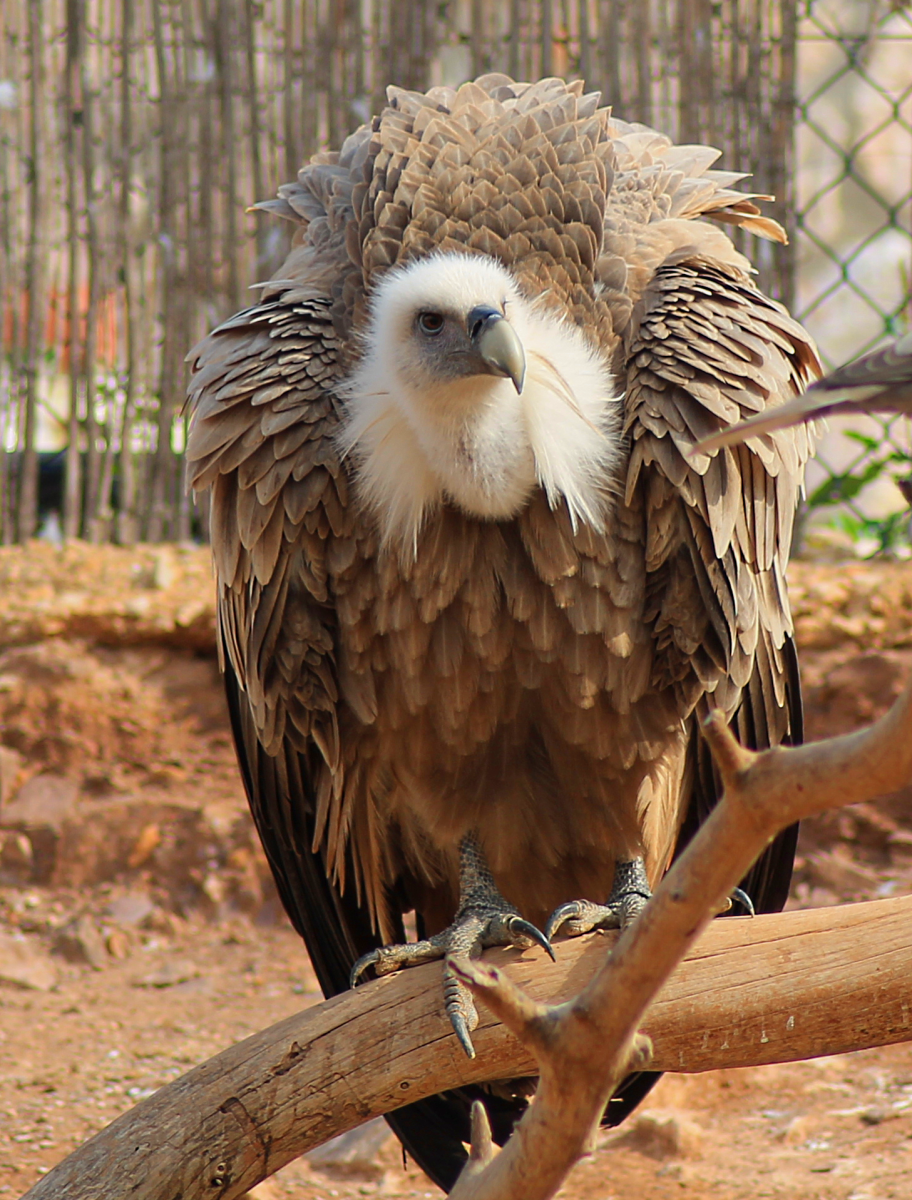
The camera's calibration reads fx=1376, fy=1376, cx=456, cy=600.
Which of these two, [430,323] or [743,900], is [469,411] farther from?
[743,900]

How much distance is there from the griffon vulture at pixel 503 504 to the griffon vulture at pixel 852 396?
43.9 inches

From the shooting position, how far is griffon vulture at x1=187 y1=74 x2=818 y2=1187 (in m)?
2.62

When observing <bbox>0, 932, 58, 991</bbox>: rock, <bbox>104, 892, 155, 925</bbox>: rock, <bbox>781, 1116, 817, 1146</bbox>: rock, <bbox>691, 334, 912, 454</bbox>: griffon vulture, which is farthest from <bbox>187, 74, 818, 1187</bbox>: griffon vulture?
<bbox>104, 892, 155, 925</bbox>: rock

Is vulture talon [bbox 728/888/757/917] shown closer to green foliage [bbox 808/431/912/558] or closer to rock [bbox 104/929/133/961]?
rock [bbox 104/929/133/961]

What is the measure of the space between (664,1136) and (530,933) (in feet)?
4.18

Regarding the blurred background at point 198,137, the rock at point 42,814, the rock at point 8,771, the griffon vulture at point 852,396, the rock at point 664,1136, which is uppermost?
the blurred background at point 198,137

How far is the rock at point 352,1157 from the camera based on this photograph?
357 cm

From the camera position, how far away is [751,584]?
2711mm

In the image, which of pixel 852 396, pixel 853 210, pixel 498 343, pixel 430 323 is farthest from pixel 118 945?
pixel 853 210

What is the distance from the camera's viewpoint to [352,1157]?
11.8 feet

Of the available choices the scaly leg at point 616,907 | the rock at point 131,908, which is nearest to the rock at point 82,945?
the rock at point 131,908

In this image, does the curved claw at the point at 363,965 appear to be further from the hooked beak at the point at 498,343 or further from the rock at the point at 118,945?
the rock at the point at 118,945

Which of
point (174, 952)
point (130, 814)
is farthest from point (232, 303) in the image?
point (174, 952)

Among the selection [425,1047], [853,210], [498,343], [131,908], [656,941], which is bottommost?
[131,908]
